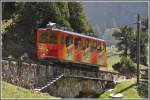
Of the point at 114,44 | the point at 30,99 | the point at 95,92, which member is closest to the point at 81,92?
the point at 95,92

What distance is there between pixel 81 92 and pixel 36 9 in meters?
7.39

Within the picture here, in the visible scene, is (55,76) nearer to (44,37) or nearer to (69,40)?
(69,40)

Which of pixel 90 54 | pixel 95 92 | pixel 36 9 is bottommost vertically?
pixel 95 92

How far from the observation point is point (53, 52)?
91.5 feet

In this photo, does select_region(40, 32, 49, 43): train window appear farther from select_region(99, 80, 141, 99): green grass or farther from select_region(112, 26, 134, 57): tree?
select_region(112, 26, 134, 57): tree

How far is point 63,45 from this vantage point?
90.4 feet

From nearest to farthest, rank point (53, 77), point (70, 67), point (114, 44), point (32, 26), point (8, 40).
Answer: point (53, 77), point (70, 67), point (32, 26), point (8, 40), point (114, 44)

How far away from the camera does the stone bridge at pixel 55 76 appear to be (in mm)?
22562

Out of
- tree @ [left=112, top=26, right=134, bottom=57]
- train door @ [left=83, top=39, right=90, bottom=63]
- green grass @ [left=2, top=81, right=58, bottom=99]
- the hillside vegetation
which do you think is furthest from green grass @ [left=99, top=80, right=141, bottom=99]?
tree @ [left=112, top=26, right=134, bottom=57]

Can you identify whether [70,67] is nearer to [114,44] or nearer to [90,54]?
[90,54]

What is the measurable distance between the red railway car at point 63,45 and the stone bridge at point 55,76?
0.77 metres

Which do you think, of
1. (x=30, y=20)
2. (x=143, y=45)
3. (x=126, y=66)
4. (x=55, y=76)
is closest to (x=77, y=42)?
(x=55, y=76)

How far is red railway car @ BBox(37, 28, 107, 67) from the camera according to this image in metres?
27.4

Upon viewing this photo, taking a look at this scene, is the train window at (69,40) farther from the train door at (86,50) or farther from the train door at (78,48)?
the train door at (86,50)
